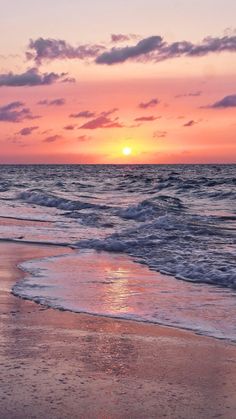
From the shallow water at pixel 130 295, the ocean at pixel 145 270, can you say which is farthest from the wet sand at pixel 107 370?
the ocean at pixel 145 270

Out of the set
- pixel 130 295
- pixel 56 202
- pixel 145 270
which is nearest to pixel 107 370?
pixel 130 295

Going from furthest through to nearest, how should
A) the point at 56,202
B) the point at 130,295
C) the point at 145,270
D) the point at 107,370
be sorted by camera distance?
the point at 56,202 < the point at 145,270 < the point at 130,295 < the point at 107,370

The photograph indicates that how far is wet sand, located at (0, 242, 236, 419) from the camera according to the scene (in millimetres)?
3760

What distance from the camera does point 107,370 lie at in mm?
4457

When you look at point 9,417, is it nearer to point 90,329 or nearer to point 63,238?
point 90,329

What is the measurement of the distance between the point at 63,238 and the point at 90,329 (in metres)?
8.43

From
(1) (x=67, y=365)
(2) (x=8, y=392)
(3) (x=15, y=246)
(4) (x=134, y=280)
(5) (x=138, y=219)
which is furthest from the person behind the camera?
(5) (x=138, y=219)

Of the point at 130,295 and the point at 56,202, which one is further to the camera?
the point at 56,202

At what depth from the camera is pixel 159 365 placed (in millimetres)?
4609

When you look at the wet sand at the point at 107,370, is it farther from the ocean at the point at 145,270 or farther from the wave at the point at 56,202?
the wave at the point at 56,202

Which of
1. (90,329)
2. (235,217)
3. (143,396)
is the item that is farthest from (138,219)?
(143,396)

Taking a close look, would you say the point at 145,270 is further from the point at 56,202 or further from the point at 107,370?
the point at 56,202

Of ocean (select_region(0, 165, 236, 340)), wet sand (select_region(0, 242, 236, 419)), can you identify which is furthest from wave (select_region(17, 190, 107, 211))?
wet sand (select_region(0, 242, 236, 419))

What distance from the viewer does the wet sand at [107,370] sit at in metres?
3.76
